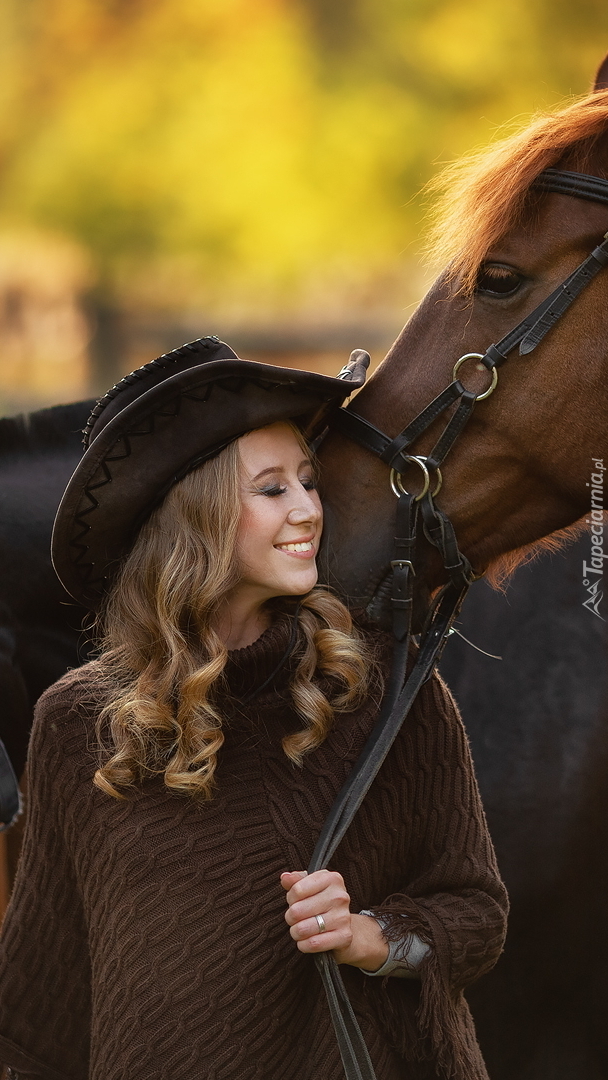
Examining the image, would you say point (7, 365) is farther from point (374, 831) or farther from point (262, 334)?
point (374, 831)

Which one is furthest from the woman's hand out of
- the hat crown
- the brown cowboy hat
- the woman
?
the hat crown

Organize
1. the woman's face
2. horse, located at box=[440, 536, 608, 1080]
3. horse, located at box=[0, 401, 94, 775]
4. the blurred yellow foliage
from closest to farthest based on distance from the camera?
the woman's face, horse, located at box=[0, 401, 94, 775], horse, located at box=[440, 536, 608, 1080], the blurred yellow foliage

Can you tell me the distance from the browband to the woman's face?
Result: 54cm

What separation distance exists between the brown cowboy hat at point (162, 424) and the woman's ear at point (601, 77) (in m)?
0.73

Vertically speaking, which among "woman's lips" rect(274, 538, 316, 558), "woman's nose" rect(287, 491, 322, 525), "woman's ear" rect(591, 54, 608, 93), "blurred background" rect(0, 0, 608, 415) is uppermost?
"blurred background" rect(0, 0, 608, 415)

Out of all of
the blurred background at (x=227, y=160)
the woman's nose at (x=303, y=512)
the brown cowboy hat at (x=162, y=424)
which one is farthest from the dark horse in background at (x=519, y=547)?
the blurred background at (x=227, y=160)

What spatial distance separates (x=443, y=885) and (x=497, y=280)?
0.86 m

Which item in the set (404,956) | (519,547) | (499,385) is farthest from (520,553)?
(404,956)

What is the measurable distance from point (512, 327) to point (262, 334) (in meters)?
3.77

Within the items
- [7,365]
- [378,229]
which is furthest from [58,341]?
[378,229]

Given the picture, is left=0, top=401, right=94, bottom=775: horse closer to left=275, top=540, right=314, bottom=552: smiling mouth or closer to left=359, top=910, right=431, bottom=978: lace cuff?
left=275, top=540, right=314, bottom=552: smiling mouth

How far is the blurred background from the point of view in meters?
4.88

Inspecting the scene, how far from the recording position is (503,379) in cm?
144

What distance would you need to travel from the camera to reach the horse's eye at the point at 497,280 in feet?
4.72
